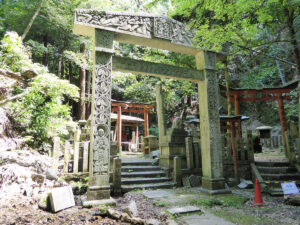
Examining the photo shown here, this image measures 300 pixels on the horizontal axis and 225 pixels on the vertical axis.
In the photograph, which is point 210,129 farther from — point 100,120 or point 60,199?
point 60,199

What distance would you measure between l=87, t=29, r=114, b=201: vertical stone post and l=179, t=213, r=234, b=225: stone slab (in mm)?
1838

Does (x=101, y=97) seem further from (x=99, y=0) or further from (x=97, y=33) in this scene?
(x=99, y=0)

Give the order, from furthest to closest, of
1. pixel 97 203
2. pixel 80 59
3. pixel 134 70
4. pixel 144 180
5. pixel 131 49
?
pixel 131 49 → pixel 80 59 → pixel 144 180 → pixel 134 70 → pixel 97 203

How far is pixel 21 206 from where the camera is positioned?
12.3 ft

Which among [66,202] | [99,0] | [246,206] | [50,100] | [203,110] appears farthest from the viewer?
[99,0]

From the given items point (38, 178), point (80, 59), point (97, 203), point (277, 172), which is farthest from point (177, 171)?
point (80, 59)

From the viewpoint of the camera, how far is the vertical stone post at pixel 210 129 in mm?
5832

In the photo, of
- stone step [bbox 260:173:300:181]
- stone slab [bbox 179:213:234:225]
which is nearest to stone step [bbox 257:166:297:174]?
stone step [bbox 260:173:300:181]

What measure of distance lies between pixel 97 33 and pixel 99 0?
8.35 meters

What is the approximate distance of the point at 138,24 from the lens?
5496 mm

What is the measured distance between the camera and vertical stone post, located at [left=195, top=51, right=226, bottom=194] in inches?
230

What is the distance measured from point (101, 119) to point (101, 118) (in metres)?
0.02

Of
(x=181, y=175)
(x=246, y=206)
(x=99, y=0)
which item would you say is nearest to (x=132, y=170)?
(x=181, y=175)

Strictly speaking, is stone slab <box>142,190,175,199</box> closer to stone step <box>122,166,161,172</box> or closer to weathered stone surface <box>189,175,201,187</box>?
weathered stone surface <box>189,175,201,187</box>
